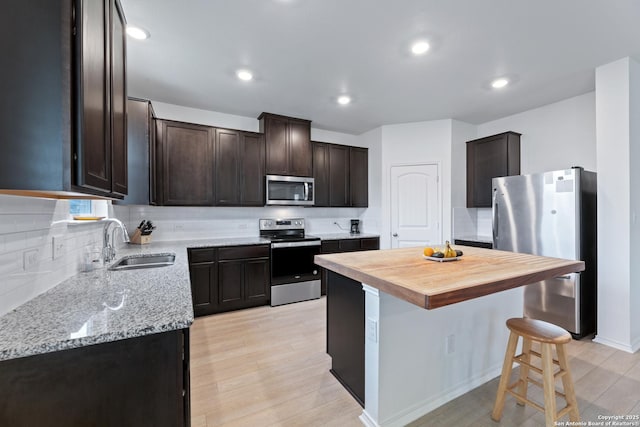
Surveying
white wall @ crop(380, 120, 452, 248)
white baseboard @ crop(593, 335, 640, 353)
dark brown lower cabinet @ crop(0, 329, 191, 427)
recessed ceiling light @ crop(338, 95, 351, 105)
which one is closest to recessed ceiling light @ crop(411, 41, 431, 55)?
recessed ceiling light @ crop(338, 95, 351, 105)

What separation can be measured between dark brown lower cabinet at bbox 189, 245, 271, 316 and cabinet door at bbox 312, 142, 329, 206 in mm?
1311

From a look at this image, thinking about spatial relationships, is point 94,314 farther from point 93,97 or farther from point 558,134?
point 558,134

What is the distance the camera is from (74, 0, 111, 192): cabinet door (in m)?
0.94

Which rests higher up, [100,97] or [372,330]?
[100,97]

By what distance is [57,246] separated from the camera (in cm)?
152

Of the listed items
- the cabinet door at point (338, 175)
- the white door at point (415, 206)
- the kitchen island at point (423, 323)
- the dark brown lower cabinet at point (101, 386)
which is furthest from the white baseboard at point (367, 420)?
the cabinet door at point (338, 175)

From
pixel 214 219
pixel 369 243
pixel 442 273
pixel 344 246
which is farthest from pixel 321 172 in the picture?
pixel 442 273

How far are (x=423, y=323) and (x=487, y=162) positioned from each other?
3212 millimetres

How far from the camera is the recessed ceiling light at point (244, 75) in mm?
2741

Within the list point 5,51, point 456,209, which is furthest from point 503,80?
point 5,51

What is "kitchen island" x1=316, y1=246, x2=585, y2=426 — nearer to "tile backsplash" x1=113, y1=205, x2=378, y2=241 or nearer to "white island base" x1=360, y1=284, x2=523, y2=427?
"white island base" x1=360, y1=284, x2=523, y2=427

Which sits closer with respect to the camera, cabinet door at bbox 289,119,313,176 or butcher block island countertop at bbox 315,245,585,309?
butcher block island countertop at bbox 315,245,585,309

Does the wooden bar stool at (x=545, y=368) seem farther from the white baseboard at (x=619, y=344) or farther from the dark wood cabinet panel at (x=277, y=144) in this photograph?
the dark wood cabinet panel at (x=277, y=144)

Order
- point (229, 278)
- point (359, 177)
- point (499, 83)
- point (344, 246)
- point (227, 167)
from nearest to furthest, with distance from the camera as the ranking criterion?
point (499, 83) → point (229, 278) → point (227, 167) → point (344, 246) → point (359, 177)
